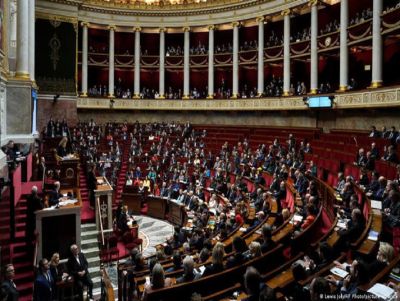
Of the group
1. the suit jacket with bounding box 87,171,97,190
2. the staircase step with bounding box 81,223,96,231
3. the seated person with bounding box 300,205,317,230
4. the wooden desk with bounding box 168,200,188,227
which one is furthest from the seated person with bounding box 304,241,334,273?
the suit jacket with bounding box 87,171,97,190

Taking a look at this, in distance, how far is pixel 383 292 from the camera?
4391 millimetres

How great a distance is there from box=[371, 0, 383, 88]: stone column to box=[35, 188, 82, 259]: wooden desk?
1427 centimetres

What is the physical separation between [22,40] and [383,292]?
51.2 ft

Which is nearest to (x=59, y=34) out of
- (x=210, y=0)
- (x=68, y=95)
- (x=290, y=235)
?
(x=68, y=95)

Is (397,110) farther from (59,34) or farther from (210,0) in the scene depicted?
(59,34)

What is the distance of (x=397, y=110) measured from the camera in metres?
15.9

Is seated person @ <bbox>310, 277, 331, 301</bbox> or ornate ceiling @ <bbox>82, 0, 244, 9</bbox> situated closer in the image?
seated person @ <bbox>310, 277, 331, 301</bbox>

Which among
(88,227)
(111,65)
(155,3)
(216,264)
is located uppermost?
(155,3)

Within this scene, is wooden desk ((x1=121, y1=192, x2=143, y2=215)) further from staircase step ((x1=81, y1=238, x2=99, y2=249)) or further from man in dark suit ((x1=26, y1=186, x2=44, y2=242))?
man in dark suit ((x1=26, y1=186, x2=44, y2=242))

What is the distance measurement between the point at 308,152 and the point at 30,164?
11.5 meters

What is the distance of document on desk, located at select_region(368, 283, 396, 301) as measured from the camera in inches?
168

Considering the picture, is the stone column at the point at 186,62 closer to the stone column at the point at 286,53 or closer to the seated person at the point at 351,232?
the stone column at the point at 286,53

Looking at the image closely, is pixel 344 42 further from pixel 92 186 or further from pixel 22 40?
pixel 22 40

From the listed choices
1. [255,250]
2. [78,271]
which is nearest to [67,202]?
[78,271]
